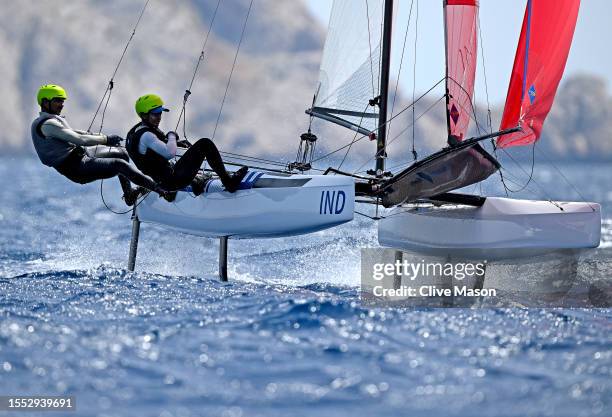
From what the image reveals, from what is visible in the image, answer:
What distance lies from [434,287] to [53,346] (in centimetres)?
285

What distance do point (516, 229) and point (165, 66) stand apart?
220 ft

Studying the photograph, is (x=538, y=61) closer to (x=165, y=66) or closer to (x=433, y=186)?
(x=433, y=186)

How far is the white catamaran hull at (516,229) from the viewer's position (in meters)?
5.45

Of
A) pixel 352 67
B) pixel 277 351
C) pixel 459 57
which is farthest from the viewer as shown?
pixel 352 67

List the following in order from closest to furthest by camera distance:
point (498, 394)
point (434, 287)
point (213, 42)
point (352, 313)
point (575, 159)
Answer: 1. point (498, 394)
2. point (352, 313)
3. point (434, 287)
4. point (213, 42)
5. point (575, 159)

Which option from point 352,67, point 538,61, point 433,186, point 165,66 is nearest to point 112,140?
point 433,186

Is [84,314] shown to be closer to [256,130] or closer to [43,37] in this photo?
[256,130]

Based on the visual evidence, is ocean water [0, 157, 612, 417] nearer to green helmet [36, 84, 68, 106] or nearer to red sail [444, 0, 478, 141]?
green helmet [36, 84, 68, 106]

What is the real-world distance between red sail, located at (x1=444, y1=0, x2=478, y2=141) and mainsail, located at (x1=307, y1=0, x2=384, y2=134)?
655 mm

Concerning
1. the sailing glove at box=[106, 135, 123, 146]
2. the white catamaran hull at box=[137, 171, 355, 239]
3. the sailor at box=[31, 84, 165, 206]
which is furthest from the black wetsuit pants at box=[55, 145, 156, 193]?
the white catamaran hull at box=[137, 171, 355, 239]

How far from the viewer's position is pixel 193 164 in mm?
5262

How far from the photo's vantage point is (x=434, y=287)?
579cm

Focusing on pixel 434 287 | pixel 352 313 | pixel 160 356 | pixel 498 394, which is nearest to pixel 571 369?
pixel 498 394

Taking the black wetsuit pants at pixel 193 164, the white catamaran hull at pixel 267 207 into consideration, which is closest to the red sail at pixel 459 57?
the white catamaran hull at pixel 267 207
